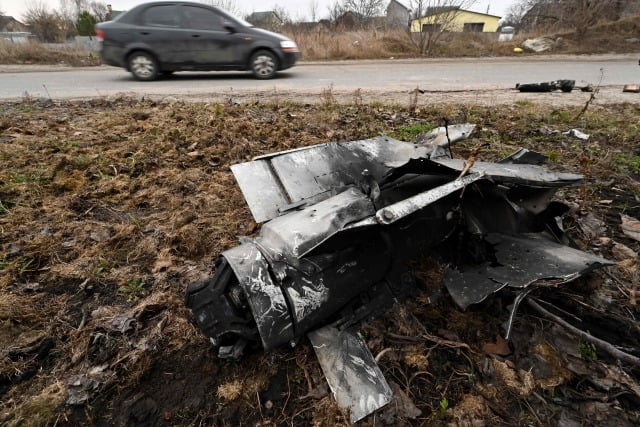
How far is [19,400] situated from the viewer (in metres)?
1.31

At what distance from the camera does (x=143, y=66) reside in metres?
7.16

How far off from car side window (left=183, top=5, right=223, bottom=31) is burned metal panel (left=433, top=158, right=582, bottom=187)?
7347 millimetres

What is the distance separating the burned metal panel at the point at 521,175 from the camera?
1343 mm

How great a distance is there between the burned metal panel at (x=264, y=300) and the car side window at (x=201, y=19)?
7.45 meters

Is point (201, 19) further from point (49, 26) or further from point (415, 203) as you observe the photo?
point (49, 26)

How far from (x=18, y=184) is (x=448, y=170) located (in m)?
3.26

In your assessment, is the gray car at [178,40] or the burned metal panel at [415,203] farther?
the gray car at [178,40]

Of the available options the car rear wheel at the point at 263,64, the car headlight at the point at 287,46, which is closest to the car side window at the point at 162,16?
the car rear wheel at the point at 263,64

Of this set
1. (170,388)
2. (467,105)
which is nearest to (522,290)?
(170,388)

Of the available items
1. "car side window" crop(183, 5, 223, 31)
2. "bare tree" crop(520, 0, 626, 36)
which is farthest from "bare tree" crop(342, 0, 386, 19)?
"car side window" crop(183, 5, 223, 31)

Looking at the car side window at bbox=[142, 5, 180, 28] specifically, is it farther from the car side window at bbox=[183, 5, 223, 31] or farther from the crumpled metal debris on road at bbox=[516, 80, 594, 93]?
the crumpled metal debris on road at bbox=[516, 80, 594, 93]

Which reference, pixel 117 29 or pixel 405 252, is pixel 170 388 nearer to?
pixel 405 252

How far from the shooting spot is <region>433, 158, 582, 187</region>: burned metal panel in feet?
4.40

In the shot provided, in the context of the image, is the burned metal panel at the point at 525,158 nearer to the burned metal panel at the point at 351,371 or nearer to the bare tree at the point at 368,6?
the burned metal panel at the point at 351,371
